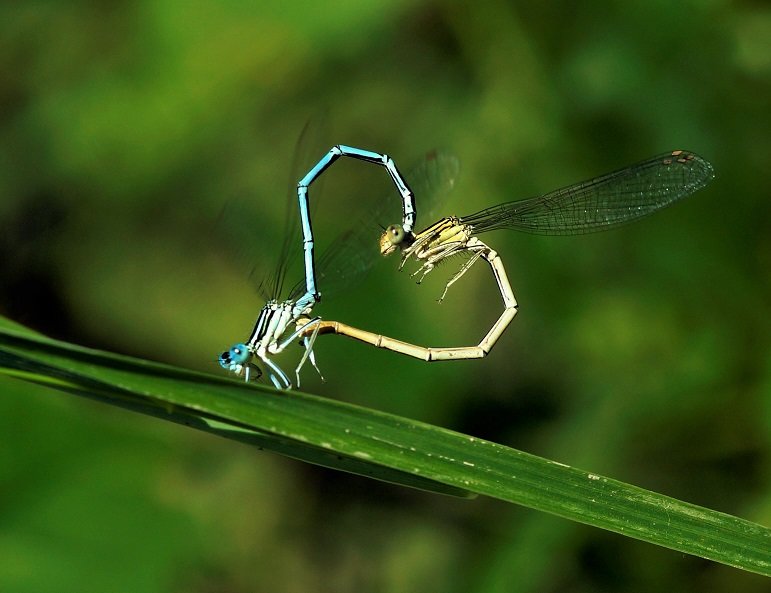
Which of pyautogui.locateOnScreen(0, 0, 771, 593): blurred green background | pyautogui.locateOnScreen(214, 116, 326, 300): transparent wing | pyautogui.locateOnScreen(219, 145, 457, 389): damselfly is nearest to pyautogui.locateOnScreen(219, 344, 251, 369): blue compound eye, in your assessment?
pyautogui.locateOnScreen(219, 145, 457, 389): damselfly

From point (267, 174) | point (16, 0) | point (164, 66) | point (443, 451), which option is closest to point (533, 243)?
point (267, 174)

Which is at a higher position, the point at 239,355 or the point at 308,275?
the point at 308,275

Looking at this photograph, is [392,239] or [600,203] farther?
[600,203]

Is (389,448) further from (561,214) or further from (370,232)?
(561,214)

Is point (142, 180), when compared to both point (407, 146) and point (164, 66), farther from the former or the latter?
point (407, 146)

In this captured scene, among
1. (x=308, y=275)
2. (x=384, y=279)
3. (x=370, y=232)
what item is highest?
(x=370, y=232)

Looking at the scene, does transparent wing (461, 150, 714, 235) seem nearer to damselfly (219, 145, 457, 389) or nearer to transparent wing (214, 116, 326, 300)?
damselfly (219, 145, 457, 389)

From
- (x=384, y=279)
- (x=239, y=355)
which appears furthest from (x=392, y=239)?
(x=384, y=279)
